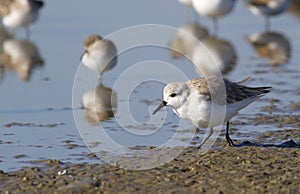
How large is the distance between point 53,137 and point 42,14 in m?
8.43

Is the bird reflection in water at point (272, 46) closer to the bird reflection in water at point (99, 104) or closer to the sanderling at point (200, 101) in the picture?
the bird reflection in water at point (99, 104)

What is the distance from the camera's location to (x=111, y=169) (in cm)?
655

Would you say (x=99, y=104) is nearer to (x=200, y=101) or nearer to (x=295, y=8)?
(x=200, y=101)

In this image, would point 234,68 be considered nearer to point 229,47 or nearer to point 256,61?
point 256,61

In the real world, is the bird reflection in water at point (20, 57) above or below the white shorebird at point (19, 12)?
below

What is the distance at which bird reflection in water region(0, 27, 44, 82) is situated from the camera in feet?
38.4

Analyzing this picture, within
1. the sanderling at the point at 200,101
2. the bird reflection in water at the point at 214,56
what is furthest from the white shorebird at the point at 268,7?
the sanderling at the point at 200,101

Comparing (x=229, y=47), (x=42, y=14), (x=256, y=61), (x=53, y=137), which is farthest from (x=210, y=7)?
(x=53, y=137)

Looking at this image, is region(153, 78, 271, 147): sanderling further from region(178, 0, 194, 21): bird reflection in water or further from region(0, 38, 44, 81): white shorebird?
region(178, 0, 194, 21): bird reflection in water

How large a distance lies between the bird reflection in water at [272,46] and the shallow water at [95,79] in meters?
0.15

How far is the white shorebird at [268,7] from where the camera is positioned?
15586 mm

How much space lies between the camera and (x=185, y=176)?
625 cm

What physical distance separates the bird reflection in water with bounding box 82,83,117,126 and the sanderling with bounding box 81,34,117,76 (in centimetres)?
29

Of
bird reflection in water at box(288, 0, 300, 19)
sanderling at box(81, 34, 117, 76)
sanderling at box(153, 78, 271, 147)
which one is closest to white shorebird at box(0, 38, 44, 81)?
sanderling at box(81, 34, 117, 76)
